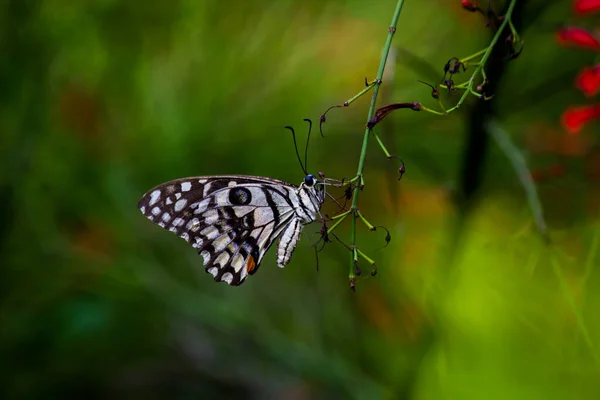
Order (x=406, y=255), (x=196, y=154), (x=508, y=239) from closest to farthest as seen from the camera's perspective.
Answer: (x=508, y=239)
(x=406, y=255)
(x=196, y=154)

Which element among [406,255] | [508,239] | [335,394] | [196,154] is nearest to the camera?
[508,239]

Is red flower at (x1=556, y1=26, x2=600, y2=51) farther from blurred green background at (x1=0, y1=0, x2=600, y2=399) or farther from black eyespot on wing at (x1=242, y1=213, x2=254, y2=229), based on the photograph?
black eyespot on wing at (x1=242, y1=213, x2=254, y2=229)

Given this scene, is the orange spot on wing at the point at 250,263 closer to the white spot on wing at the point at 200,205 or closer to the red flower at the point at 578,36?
the white spot on wing at the point at 200,205

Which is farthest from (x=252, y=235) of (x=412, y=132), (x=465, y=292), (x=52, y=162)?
(x=52, y=162)

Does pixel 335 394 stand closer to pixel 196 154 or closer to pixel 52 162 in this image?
pixel 196 154

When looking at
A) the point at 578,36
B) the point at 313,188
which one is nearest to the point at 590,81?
the point at 578,36

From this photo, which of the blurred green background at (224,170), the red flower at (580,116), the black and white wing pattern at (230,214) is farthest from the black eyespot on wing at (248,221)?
the red flower at (580,116)

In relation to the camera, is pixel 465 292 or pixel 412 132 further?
pixel 412 132

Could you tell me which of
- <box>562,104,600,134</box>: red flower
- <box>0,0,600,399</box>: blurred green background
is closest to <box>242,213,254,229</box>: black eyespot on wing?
<box>0,0,600,399</box>: blurred green background
